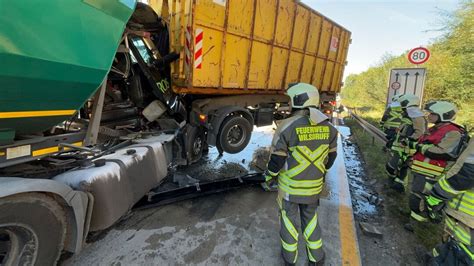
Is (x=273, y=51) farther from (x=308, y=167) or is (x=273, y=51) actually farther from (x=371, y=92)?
(x=371, y=92)

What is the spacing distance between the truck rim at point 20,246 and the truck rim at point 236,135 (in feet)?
9.96

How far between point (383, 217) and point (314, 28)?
394cm

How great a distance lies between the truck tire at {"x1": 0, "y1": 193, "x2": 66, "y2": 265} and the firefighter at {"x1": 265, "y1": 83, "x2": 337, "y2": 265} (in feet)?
5.33

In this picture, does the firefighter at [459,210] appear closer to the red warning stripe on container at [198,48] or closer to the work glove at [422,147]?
the work glove at [422,147]

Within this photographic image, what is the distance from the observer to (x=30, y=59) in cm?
142

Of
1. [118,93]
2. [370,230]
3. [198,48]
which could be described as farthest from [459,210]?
[118,93]

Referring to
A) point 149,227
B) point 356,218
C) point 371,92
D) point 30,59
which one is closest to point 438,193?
point 356,218

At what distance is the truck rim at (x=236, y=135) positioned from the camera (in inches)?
178

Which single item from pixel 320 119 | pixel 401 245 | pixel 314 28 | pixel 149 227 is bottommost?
pixel 149 227

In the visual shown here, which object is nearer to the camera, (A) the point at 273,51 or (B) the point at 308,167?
(B) the point at 308,167

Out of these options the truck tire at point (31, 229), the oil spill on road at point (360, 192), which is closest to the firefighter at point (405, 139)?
the oil spill on road at point (360, 192)

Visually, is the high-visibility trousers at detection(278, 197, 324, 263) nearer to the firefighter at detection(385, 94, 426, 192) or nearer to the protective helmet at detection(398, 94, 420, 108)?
the firefighter at detection(385, 94, 426, 192)

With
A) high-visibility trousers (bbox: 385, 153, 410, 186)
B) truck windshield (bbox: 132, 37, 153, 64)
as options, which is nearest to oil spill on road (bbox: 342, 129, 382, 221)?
high-visibility trousers (bbox: 385, 153, 410, 186)

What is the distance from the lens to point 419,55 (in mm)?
6090
